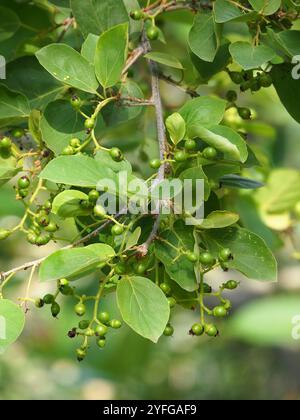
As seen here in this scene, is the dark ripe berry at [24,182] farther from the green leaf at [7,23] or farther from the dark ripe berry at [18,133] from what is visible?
the green leaf at [7,23]

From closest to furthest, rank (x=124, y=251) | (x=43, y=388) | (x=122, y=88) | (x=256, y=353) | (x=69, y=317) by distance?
(x=124, y=251) < (x=122, y=88) < (x=69, y=317) < (x=43, y=388) < (x=256, y=353)

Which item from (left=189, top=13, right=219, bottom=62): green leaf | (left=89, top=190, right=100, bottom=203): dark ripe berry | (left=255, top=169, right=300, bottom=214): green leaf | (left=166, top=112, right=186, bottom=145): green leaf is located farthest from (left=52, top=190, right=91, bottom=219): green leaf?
(left=255, top=169, right=300, bottom=214): green leaf

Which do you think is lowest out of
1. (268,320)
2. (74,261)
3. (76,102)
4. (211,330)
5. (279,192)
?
(268,320)

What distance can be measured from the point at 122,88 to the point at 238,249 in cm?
25

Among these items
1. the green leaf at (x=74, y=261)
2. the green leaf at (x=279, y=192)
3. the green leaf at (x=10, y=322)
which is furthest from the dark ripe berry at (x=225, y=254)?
the green leaf at (x=279, y=192)

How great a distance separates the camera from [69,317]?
2277 millimetres

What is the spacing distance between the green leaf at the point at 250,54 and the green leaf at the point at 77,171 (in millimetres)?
193

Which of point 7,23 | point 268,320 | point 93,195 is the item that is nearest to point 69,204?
point 93,195

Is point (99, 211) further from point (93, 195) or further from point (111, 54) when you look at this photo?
point (111, 54)

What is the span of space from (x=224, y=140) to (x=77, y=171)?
0.16 m

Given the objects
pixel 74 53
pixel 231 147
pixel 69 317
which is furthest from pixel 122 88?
pixel 69 317

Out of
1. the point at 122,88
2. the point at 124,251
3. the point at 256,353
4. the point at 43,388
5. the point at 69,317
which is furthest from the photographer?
the point at 256,353

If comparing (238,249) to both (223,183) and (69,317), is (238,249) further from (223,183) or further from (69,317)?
(69,317)

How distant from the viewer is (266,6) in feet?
2.92
